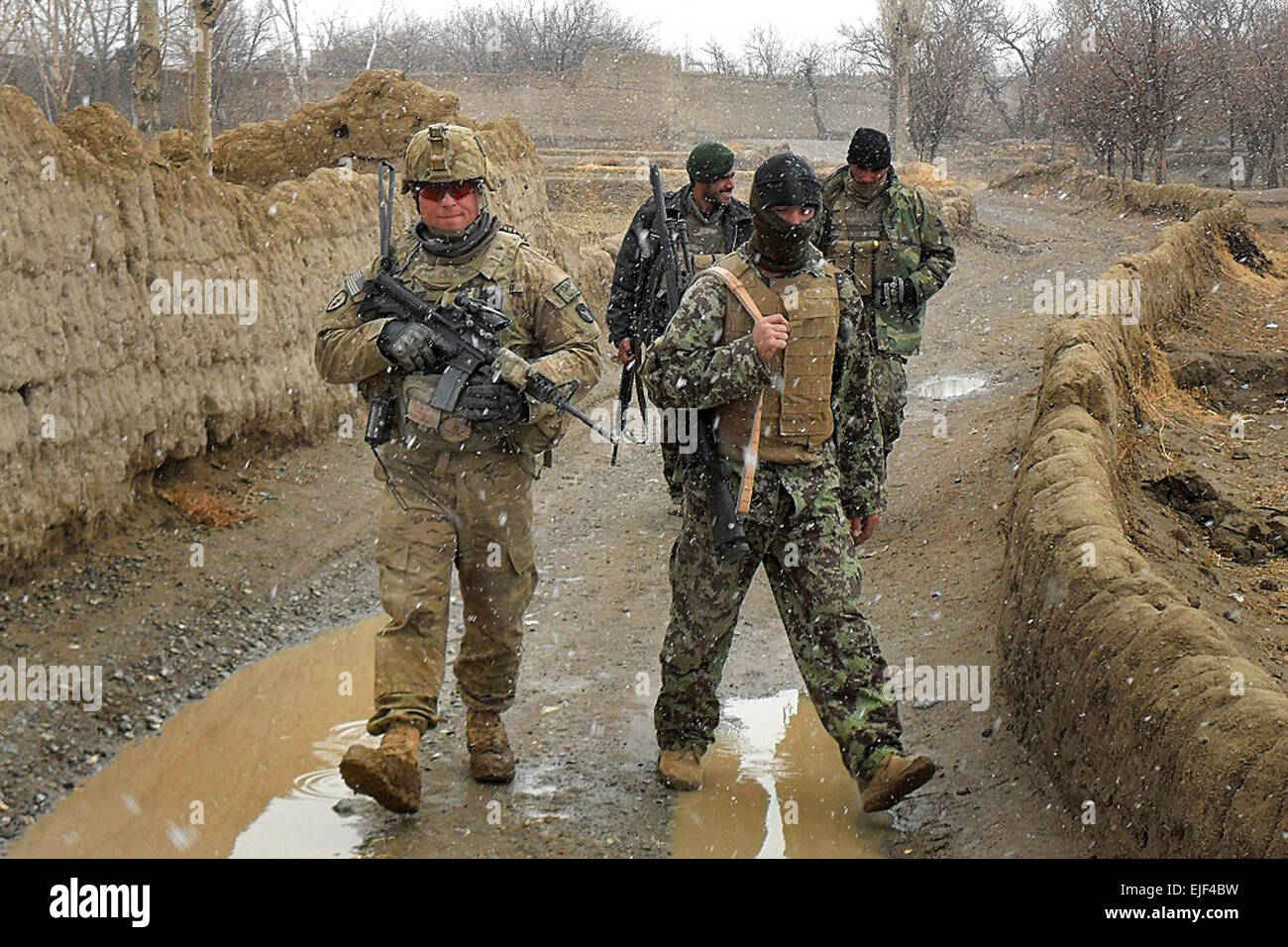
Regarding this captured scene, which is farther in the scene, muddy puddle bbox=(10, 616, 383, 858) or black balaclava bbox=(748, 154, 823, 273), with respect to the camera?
muddy puddle bbox=(10, 616, 383, 858)

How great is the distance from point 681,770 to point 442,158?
2.21 metres

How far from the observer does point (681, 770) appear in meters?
5.31

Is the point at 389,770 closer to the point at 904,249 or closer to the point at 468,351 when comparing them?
the point at 468,351

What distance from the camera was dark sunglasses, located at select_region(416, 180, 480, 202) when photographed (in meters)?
5.25

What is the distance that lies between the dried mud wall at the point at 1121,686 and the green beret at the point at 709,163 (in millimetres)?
2006

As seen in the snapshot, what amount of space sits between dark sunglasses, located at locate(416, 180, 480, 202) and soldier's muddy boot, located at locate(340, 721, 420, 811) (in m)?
1.77

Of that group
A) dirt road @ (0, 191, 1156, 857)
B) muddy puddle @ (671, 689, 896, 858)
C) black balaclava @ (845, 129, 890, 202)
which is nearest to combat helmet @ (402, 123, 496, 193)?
dirt road @ (0, 191, 1156, 857)

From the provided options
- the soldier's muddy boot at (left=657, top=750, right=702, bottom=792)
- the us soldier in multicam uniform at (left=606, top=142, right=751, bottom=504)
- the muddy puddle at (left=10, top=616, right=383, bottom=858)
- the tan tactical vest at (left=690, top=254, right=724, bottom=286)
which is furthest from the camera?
the us soldier in multicam uniform at (left=606, top=142, right=751, bottom=504)

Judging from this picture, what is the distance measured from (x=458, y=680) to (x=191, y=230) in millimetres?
4369

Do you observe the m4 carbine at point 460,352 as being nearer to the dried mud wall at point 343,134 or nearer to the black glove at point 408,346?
the black glove at point 408,346

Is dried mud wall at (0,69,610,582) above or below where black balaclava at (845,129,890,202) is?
below

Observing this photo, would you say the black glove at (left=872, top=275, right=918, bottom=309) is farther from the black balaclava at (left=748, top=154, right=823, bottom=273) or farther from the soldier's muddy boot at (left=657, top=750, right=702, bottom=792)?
the soldier's muddy boot at (left=657, top=750, right=702, bottom=792)

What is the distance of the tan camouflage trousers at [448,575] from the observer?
5.09m

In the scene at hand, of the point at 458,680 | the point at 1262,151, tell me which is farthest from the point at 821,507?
the point at 1262,151
